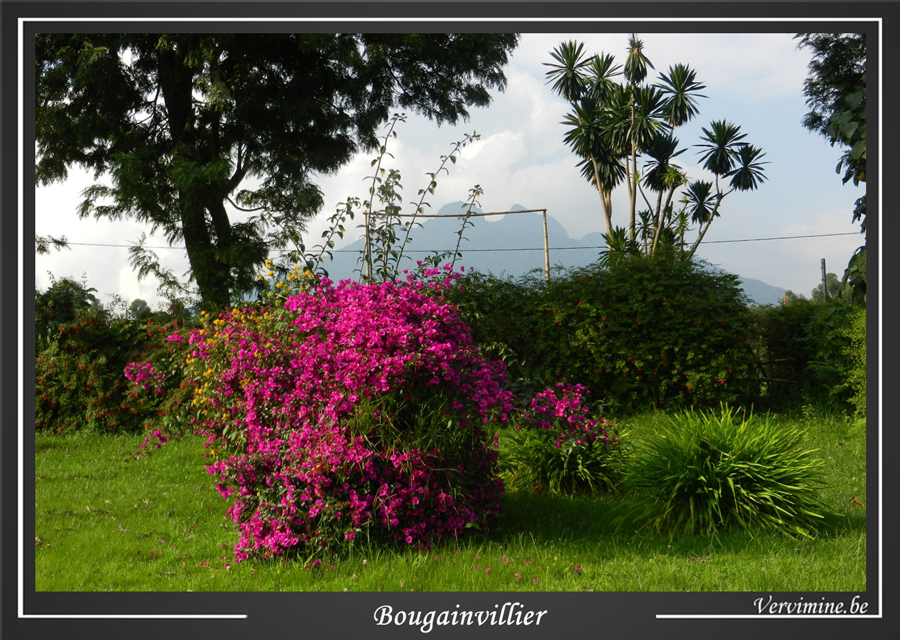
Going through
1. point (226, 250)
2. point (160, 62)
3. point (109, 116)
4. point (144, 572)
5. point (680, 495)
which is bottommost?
point (144, 572)

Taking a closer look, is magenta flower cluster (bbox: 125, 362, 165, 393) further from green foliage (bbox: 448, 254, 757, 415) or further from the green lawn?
green foliage (bbox: 448, 254, 757, 415)

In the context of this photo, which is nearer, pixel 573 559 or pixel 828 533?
pixel 573 559

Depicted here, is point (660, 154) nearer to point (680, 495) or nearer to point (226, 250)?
point (226, 250)

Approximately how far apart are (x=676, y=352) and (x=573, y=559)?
510 centimetres

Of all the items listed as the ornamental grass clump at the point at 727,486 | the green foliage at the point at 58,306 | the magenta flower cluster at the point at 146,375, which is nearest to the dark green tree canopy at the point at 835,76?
the ornamental grass clump at the point at 727,486

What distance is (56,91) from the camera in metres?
10.1

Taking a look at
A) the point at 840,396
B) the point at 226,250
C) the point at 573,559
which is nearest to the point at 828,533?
the point at 573,559

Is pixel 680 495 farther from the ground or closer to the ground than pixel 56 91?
closer to the ground

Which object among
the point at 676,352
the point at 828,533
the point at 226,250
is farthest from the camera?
the point at 226,250

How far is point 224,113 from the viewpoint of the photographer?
10320 millimetres

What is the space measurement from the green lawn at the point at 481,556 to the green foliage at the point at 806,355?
291cm

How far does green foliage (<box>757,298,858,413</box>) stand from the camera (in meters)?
8.81

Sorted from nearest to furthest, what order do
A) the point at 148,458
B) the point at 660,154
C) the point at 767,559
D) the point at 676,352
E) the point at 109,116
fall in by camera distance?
1. the point at 767,559
2. the point at 148,458
3. the point at 676,352
4. the point at 109,116
5. the point at 660,154

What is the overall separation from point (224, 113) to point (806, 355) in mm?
8756
